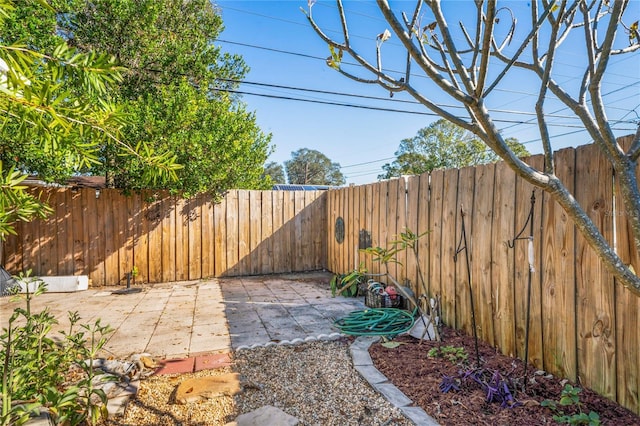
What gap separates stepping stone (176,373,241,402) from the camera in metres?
1.97

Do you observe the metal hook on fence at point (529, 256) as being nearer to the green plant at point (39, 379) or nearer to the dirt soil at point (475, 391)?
the dirt soil at point (475, 391)

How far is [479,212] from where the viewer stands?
9.10 feet

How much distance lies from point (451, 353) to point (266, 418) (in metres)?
1.47

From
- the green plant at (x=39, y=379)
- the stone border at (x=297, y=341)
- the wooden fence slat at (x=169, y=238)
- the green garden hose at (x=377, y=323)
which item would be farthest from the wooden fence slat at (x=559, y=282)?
the wooden fence slat at (x=169, y=238)

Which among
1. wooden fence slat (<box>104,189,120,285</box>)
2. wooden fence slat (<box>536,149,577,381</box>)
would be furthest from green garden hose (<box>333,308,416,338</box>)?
wooden fence slat (<box>104,189,120,285</box>)

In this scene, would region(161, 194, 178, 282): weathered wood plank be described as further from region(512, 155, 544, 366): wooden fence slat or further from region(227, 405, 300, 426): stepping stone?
region(512, 155, 544, 366): wooden fence slat

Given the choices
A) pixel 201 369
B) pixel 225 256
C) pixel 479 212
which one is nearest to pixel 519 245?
pixel 479 212

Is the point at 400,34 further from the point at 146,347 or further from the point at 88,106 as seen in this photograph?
the point at 146,347

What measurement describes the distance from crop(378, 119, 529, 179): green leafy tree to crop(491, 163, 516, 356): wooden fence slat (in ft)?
48.6

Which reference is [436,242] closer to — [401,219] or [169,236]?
[401,219]

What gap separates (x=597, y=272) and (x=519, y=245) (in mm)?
534

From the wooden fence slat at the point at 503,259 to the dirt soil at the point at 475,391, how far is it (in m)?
0.15

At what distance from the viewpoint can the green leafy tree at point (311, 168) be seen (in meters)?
33.3

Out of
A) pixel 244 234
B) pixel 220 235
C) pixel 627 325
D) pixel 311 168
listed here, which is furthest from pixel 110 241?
pixel 311 168
